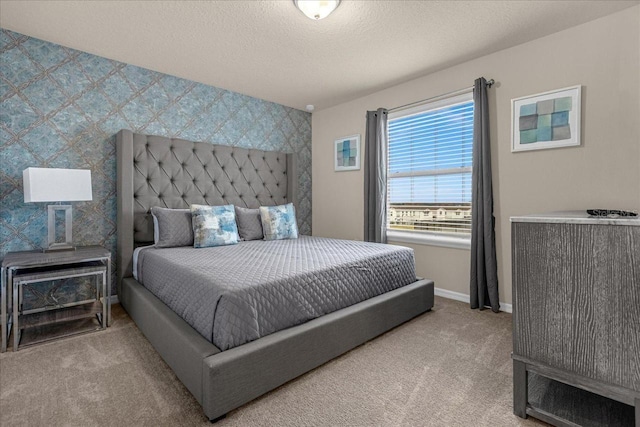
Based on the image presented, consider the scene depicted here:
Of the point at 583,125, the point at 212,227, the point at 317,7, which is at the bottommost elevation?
the point at 212,227

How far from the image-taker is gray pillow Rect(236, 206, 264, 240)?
132 inches

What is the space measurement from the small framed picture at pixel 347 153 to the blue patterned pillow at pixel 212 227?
1.76m

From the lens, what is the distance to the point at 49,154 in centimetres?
264

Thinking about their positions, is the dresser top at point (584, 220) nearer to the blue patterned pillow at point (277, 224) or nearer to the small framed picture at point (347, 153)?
the blue patterned pillow at point (277, 224)

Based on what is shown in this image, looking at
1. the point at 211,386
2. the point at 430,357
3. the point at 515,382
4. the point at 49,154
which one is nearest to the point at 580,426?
the point at 515,382

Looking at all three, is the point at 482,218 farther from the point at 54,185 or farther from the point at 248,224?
the point at 54,185

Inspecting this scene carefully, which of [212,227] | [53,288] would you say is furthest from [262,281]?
[53,288]

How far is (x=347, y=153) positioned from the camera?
4160 millimetres

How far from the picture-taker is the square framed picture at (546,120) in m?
2.38

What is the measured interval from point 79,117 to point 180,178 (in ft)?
3.18

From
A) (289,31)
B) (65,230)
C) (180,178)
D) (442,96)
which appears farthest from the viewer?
(180,178)

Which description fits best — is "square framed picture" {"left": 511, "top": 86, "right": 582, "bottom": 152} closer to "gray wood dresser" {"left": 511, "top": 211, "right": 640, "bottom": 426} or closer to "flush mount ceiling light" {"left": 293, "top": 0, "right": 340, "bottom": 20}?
"gray wood dresser" {"left": 511, "top": 211, "right": 640, "bottom": 426}

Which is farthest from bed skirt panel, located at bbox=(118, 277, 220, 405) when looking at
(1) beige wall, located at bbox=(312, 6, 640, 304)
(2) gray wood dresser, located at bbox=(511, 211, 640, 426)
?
(1) beige wall, located at bbox=(312, 6, 640, 304)

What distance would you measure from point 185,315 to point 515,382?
1727 mm
